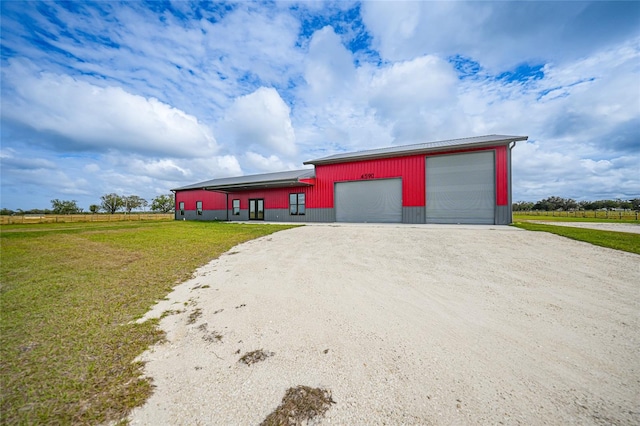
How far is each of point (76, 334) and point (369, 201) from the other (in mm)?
18123

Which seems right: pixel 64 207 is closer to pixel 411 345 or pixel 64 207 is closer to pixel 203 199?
pixel 203 199

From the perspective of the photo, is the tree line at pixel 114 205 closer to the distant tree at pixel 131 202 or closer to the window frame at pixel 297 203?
the distant tree at pixel 131 202

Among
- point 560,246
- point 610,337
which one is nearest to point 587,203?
point 560,246

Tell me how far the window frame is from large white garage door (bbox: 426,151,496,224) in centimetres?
1035

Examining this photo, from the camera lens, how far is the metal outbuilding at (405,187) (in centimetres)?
1594

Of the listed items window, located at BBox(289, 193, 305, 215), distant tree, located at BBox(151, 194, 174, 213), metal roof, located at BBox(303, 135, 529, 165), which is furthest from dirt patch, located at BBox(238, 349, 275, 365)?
distant tree, located at BBox(151, 194, 174, 213)

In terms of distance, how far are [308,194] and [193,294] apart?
18177 millimetres

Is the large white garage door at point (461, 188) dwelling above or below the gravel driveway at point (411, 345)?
above

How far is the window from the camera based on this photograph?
75.7 feet

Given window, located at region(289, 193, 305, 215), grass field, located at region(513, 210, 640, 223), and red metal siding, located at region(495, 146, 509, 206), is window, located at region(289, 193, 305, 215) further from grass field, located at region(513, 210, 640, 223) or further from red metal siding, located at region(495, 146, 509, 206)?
grass field, located at region(513, 210, 640, 223)

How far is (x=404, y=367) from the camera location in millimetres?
2621

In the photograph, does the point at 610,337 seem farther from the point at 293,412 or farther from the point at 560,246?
the point at 560,246

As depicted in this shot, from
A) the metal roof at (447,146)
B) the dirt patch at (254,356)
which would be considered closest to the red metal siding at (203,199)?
the metal roof at (447,146)

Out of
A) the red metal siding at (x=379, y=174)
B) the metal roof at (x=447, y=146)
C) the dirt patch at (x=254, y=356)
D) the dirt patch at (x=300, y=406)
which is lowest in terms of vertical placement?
the dirt patch at (x=300, y=406)
